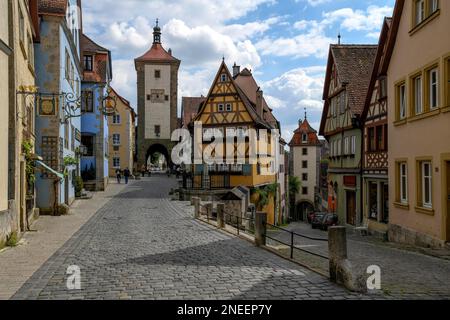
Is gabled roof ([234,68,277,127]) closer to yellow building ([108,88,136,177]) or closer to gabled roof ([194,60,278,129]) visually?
gabled roof ([194,60,278,129])

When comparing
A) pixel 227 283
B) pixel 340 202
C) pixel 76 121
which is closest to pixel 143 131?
pixel 76 121

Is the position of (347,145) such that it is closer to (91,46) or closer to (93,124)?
(93,124)

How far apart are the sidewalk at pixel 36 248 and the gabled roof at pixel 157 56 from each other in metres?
44.8

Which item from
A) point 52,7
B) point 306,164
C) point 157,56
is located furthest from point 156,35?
point 52,7

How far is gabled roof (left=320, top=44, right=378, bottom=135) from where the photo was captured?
26.2m

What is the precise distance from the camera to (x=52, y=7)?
21.6 meters

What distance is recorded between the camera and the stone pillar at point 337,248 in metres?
8.27

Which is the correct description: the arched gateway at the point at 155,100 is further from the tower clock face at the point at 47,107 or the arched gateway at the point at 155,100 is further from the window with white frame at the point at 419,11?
the window with white frame at the point at 419,11

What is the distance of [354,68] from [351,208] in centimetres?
792

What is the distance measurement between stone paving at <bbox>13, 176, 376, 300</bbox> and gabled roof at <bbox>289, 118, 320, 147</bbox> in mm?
58390

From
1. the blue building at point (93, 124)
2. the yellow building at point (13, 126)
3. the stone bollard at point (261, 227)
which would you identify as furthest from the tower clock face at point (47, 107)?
the blue building at point (93, 124)

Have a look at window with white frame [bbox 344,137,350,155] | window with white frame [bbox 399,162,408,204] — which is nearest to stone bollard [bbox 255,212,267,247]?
window with white frame [bbox 399,162,408,204]
